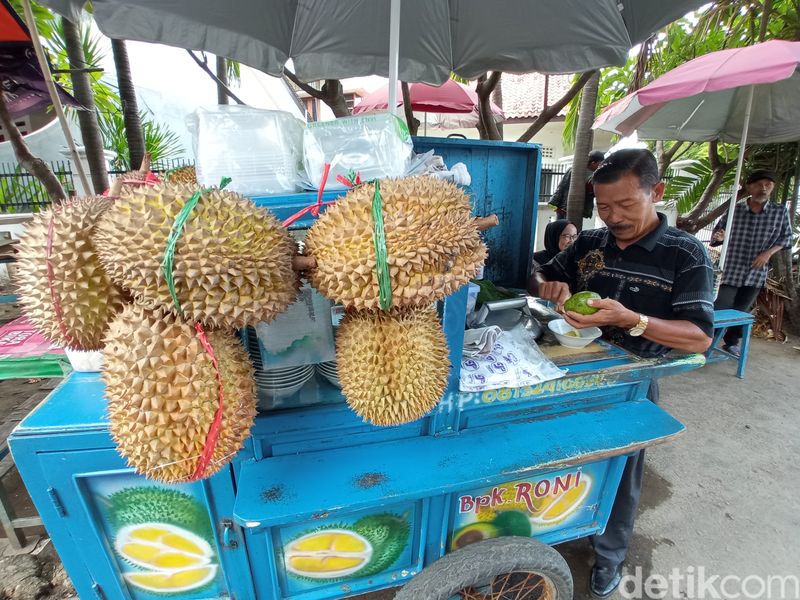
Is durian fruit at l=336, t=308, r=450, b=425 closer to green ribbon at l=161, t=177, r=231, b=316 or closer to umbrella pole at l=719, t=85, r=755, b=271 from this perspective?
green ribbon at l=161, t=177, r=231, b=316

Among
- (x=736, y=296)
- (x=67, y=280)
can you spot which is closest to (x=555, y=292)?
(x=67, y=280)

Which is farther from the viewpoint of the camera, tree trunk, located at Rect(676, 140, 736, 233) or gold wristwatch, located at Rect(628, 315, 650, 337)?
tree trunk, located at Rect(676, 140, 736, 233)

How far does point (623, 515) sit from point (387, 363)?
6.16ft

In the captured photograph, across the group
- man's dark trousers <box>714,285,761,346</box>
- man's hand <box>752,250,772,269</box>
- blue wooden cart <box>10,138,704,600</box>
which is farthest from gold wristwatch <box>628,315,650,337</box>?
man's hand <box>752,250,772,269</box>

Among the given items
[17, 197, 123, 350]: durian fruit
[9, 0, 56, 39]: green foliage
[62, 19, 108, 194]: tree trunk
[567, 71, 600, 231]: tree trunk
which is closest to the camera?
[17, 197, 123, 350]: durian fruit

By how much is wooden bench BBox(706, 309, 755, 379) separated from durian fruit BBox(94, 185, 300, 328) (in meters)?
4.81

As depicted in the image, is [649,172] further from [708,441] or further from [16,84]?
[16,84]

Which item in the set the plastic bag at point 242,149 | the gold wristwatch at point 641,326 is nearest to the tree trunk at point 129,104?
the plastic bag at point 242,149

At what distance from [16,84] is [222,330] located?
4.47 meters

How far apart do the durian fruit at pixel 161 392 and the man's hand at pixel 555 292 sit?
177 cm

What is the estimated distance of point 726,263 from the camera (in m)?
5.18

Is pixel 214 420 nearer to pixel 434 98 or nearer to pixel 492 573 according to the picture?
pixel 492 573

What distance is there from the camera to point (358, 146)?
1.42 meters

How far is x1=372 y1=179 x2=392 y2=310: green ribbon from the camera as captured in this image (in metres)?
0.84
